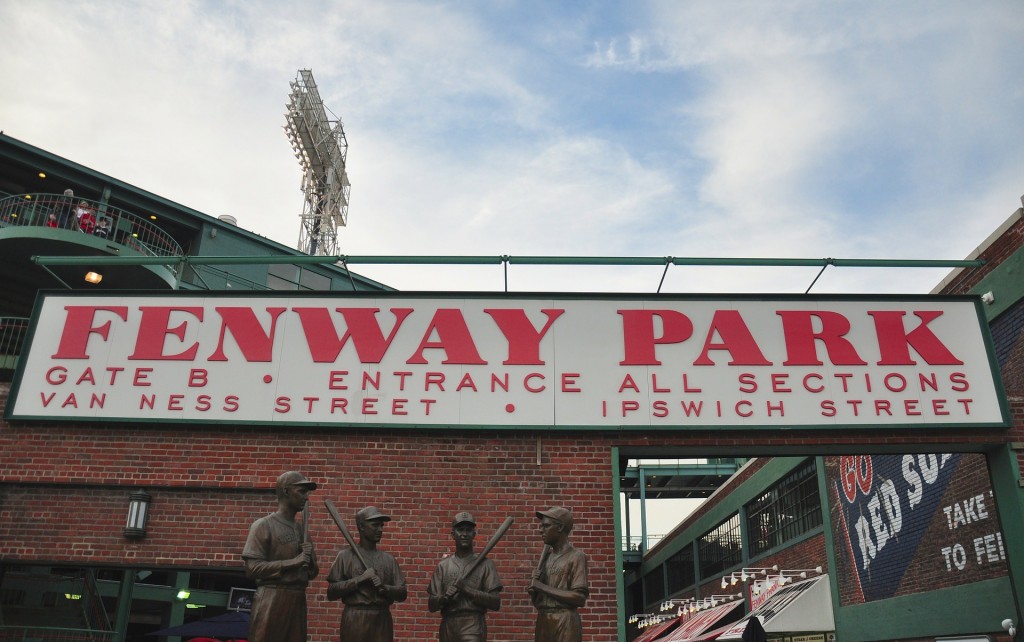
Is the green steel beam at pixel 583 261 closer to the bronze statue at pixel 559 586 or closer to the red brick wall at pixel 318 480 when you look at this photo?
the red brick wall at pixel 318 480

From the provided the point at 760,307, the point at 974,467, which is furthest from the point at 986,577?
the point at 760,307

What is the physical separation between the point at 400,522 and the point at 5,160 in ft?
69.8

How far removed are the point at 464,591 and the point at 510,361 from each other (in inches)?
144

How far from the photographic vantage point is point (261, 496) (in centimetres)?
1005

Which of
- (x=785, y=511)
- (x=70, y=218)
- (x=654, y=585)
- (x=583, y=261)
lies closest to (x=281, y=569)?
(x=583, y=261)

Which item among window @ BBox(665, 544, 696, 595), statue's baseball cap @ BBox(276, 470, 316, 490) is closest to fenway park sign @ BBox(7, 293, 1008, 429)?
statue's baseball cap @ BBox(276, 470, 316, 490)

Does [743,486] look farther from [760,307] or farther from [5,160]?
[5,160]

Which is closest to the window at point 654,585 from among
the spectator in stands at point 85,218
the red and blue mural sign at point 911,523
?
the red and blue mural sign at point 911,523

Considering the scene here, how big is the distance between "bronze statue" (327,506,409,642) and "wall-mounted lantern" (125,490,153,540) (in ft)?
12.2

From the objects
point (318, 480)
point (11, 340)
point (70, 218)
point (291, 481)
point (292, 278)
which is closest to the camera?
point (291, 481)

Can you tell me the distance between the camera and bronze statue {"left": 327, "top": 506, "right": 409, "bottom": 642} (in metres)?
7.17

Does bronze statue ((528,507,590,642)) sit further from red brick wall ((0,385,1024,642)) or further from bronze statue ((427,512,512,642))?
red brick wall ((0,385,1024,642))

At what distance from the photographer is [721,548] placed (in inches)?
1069

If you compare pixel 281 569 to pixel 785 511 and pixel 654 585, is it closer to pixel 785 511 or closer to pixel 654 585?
pixel 785 511
